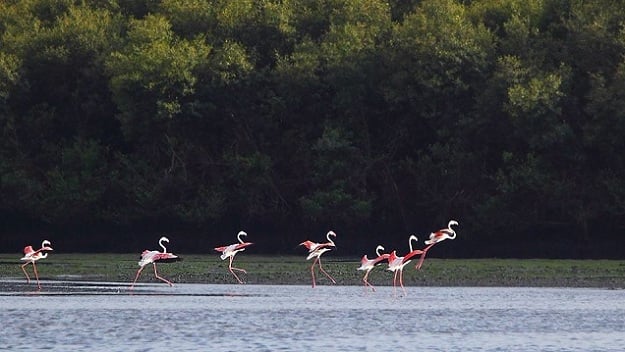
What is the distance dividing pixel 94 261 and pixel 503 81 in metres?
14.2

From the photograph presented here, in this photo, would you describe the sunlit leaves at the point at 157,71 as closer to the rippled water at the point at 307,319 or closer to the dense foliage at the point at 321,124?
the dense foliage at the point at 321,124

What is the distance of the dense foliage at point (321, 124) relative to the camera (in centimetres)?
4903

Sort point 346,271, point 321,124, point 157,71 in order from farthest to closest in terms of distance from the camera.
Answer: point 321,124, point 157,71, point 346,271

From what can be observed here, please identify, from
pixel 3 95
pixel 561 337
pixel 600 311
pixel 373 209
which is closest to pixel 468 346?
pixel 561 337

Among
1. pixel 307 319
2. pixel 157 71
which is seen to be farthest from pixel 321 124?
pixel 307 319

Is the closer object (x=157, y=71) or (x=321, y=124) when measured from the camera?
(x=157, y=71)

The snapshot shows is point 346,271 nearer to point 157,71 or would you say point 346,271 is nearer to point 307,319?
point 307,319

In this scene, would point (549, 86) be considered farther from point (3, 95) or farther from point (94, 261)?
point (3, 95)

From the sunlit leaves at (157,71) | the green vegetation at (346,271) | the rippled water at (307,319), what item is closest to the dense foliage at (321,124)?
the sunlit leaves at (157,71)

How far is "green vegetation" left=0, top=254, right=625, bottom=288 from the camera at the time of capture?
35.9 m

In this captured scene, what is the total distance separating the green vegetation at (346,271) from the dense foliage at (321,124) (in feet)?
17.4

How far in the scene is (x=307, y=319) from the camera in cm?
2572

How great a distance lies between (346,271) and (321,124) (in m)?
14.3

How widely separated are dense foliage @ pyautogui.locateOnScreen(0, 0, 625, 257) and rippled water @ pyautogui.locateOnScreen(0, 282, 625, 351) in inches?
634
